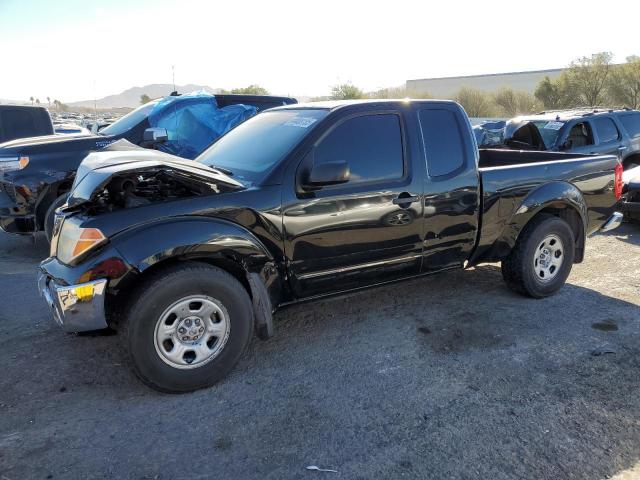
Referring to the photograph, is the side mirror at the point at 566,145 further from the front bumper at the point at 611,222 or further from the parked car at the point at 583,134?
the front bumper at the point at 611,222

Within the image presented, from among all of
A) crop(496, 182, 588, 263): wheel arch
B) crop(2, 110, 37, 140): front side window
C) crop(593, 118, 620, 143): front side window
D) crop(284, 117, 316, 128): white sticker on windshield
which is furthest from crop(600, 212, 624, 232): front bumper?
crop(2, 110, 37, 140): front side window

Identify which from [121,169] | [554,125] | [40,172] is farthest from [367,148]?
[554,125]

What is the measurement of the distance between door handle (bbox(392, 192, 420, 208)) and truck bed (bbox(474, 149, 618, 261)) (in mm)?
798

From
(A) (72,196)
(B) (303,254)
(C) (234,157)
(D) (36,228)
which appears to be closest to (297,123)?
(C) (234,157)

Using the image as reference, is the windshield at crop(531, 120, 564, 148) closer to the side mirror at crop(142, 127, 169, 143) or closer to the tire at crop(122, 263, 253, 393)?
the side mirror at crop(142, 127, 169, 143)

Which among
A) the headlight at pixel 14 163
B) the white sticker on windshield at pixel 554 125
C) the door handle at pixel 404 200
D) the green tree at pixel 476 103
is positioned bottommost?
the door handle at pixel 404 200

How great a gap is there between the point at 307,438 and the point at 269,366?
3.02 ft

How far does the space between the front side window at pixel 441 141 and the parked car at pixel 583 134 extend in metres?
5.51

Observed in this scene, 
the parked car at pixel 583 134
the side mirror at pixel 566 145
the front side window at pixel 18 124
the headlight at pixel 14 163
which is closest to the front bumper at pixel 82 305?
the headlight at pixel 14 163

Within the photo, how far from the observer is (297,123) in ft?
13.6

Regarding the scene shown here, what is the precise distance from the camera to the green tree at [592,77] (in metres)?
30.5

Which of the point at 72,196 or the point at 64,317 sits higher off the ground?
the point at 72,196

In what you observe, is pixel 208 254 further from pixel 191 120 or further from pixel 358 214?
pixel 191 120

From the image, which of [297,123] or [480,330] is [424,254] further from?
[297,123]
